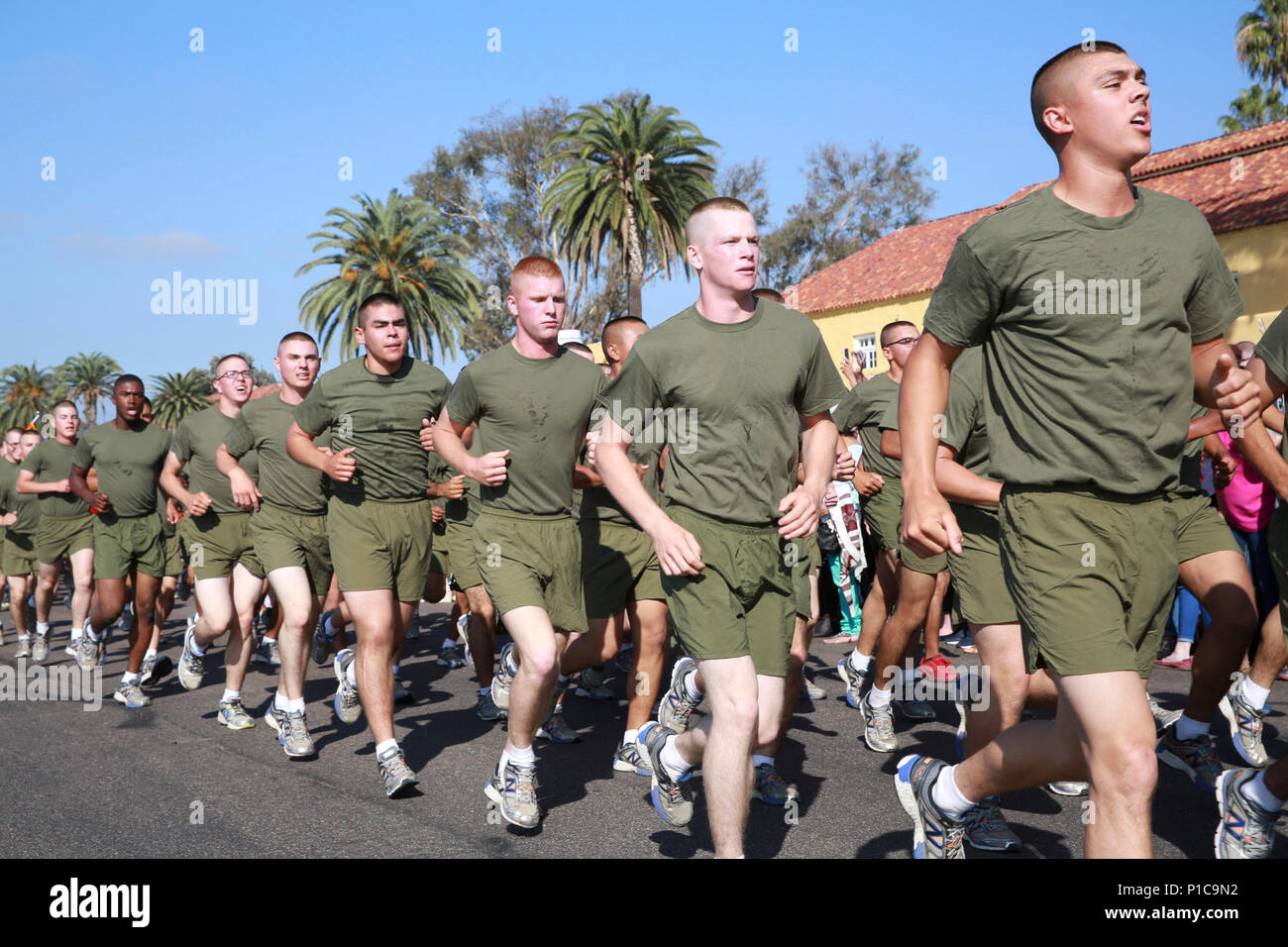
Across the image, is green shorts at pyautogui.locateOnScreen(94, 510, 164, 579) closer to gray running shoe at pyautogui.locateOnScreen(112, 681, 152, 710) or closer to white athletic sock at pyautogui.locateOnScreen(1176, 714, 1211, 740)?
gray running shoe at pyautogui.locateOnScreen(112, 681, 152, 710)

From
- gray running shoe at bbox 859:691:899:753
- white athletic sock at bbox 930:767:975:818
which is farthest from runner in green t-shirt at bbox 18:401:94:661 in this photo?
white athletic sock at bbox 930:767:975:818

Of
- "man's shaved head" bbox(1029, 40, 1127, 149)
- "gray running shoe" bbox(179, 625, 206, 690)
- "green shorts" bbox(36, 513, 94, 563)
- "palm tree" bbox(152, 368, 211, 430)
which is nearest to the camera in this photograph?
"man's shaved head" bbox(1029, 40, 1127, 149)

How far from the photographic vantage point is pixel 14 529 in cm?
1248

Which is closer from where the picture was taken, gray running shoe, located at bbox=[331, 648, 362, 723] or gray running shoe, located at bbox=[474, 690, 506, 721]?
gray running shoe, located at bbox=[331, 648, 362, 723]

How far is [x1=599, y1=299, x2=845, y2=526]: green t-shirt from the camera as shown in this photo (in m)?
3.98

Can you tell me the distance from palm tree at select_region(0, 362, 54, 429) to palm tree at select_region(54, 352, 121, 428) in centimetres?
103

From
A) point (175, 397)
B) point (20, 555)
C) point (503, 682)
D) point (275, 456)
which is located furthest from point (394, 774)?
point (175, 397)

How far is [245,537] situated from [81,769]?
2.23m

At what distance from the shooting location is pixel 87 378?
72.7 metres

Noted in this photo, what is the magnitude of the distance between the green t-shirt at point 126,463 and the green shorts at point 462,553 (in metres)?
2.30

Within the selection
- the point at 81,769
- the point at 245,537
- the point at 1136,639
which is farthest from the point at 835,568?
the point at 1136,639

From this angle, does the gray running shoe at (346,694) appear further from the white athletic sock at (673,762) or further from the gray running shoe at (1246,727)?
the gray running shoe at (1246,727)

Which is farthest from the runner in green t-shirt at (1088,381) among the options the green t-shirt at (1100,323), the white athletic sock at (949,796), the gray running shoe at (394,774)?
the gray running shoe at (394,774)
